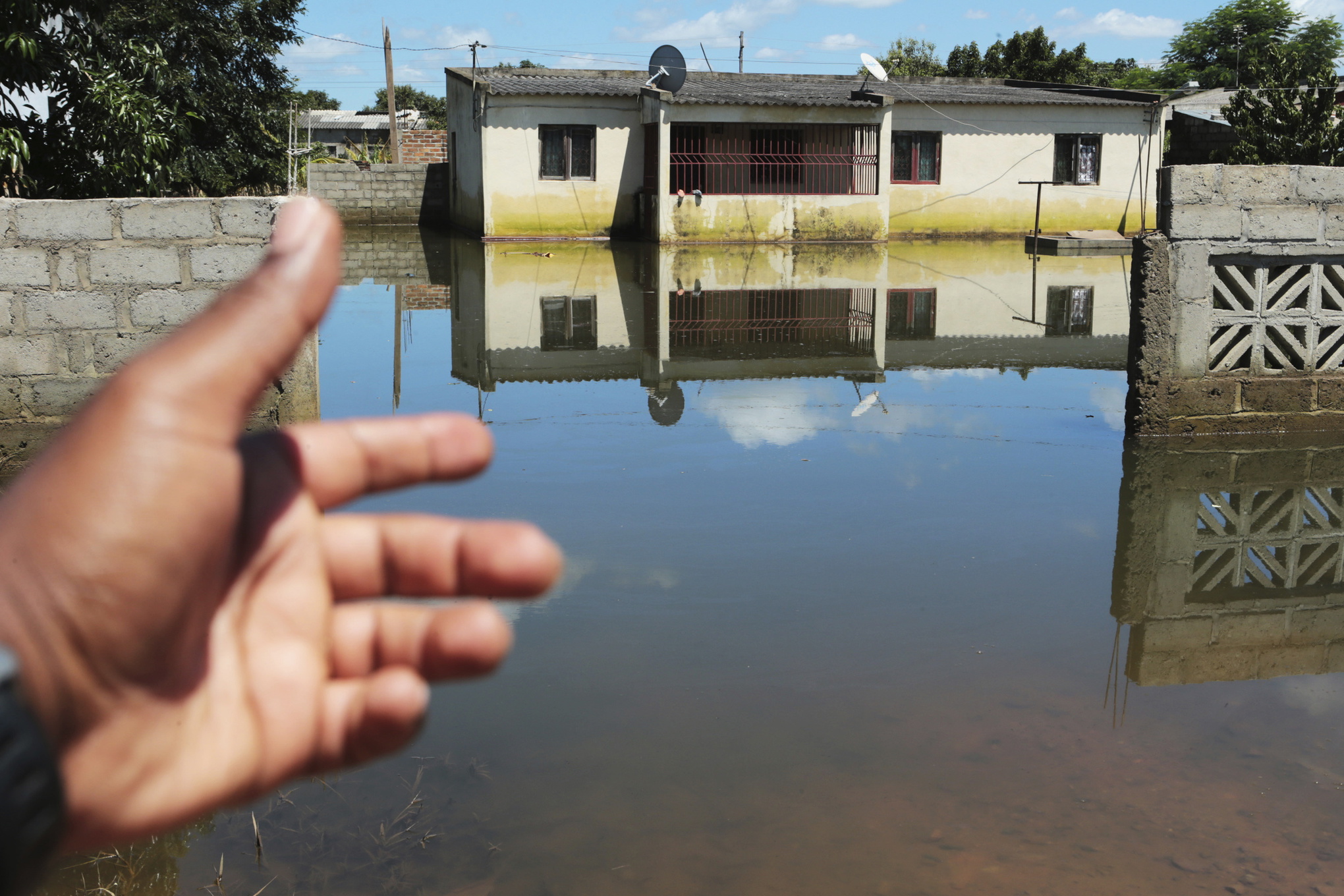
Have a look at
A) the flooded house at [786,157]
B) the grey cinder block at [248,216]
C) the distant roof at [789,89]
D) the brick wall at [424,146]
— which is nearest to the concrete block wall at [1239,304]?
the grey cinder block at [248,216]

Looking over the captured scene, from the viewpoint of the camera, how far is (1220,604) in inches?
183

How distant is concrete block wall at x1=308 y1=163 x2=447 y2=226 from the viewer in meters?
27.2

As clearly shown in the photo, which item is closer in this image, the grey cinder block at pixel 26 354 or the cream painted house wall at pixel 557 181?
the grey cinder block at pixel 26 354

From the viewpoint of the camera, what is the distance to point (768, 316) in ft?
42.6

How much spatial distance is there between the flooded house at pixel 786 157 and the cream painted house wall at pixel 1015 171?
0.03 m

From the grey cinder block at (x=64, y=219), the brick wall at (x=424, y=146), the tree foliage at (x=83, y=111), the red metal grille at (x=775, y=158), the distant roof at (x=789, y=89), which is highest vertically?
the distant roof at (x=789, y=89)

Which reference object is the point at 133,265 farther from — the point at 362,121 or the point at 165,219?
the point at 362,121

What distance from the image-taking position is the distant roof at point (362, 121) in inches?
2068

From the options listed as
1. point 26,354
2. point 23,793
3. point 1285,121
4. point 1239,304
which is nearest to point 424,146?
point 1285,121

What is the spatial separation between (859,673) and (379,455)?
2.95 metres

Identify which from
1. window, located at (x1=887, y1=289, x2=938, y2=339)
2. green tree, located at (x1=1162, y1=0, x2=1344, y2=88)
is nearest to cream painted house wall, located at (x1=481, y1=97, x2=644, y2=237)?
window, located at (x1=887, y1=289, x2=938, y2=339)

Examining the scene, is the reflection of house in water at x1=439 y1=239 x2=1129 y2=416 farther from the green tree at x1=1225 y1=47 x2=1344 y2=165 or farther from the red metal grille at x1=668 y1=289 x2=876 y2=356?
the green tree at x1=1225 y1=47 x2=1344 y2=165

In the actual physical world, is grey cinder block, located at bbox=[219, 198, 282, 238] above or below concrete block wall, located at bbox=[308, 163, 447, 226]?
below

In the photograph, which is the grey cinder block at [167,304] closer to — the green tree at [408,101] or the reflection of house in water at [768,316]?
the reflection of house in water at [768,316]
